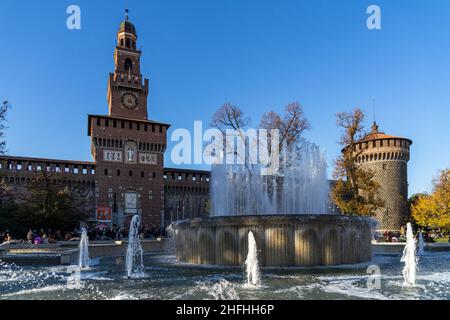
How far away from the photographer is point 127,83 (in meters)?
45.8

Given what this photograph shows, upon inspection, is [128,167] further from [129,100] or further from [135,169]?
[129,100]

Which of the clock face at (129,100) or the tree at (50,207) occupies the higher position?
the clock face at (129,100)

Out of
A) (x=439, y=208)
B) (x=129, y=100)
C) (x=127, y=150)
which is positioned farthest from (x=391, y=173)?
(x=129, y=100)

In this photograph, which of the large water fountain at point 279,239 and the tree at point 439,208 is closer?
the large water fountain at point 279,239

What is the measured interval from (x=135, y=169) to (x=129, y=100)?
27.7 feet

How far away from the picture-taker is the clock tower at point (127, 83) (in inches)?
1763

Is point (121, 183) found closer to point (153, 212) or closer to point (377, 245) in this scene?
point (153, 212)

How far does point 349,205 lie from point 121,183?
82.0 feet

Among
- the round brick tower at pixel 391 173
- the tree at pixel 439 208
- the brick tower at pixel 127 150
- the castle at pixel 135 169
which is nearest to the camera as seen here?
the tree at pixel 439 208

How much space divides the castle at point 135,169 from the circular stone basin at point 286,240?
30.1 m

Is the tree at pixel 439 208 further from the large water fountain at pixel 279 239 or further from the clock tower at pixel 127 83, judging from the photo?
the clock tower at pixel 127 83

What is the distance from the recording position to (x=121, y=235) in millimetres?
30844

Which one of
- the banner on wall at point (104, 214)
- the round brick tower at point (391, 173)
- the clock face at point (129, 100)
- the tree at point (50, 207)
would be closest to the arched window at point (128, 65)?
the clock face at point (129, 100)
